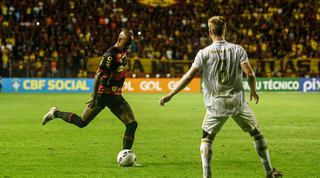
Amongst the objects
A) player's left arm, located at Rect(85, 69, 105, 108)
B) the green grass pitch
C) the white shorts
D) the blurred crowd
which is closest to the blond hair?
the white shorts

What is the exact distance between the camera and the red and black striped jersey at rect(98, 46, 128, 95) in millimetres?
7012

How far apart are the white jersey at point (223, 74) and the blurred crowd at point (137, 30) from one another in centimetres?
2399

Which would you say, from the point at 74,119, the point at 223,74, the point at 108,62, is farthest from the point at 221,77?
the point at 74,119

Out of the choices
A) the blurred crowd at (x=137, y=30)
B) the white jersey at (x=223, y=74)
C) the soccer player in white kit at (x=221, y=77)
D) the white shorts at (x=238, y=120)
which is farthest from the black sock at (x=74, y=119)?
the blurred crowd at (x=137, y=30)

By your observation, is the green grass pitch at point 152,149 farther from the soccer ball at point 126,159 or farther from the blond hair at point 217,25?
the blond hair at point 217,25

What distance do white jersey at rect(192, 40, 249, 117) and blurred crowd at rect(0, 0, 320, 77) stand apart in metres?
24.0

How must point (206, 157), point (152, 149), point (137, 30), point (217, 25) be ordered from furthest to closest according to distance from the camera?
point (137, 30) → point (152, 149) → point (206, 157) → point (217, 25)

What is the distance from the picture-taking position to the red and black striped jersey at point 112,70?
276 inches

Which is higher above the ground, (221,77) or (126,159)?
(221,77)

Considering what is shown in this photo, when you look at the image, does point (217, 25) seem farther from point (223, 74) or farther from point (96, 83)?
point (96, 83)

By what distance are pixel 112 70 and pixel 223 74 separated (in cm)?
231

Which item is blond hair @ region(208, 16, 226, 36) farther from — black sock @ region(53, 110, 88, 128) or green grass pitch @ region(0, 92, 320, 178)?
black sock @ region(53, 110, 88, 128)

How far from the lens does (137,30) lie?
3444cm

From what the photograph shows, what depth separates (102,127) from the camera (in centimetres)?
1209
